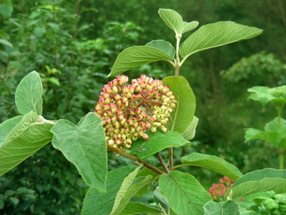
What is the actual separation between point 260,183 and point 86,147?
321 millimetres

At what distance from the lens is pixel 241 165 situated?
301 inches

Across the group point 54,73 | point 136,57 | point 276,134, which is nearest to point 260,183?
point 136,57

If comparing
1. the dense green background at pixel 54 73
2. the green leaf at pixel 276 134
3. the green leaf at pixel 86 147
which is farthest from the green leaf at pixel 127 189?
the dense green background at pixel 54 73

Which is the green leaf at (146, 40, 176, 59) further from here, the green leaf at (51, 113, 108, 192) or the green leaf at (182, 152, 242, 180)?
the green leaf at (51, 113, 108, 192)

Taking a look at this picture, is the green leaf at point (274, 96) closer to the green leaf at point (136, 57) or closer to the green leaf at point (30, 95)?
the green leaf at point (136, 57)

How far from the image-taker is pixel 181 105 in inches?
41.5

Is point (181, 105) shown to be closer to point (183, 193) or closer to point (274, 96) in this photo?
point (183, 193)

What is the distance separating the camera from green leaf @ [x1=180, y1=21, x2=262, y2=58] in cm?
104

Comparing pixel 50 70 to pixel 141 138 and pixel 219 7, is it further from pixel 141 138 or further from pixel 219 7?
pixel 219 7

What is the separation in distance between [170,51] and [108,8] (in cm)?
1032

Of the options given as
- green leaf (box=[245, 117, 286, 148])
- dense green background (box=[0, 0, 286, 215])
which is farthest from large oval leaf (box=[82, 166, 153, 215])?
dense green background (box=[0, 0, 286, 215])

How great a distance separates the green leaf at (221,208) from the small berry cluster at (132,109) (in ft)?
0.49

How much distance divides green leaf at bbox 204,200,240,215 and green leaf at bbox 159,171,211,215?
0.14ft

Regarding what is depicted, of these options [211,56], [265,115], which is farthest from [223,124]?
[211,56]
